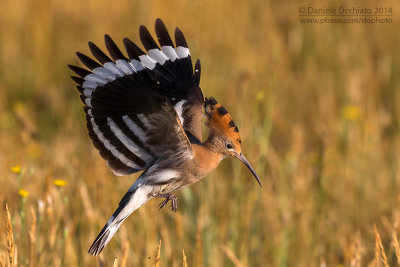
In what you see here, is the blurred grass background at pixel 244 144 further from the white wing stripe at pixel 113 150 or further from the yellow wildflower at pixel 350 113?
the white wing stripe at pixel 113 150

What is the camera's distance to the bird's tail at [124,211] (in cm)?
229

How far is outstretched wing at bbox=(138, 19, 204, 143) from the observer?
2.57 m

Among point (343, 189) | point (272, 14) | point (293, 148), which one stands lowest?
point (343, 189)

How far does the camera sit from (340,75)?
541cm

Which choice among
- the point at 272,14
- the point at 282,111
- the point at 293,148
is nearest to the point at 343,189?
the point at 293,148

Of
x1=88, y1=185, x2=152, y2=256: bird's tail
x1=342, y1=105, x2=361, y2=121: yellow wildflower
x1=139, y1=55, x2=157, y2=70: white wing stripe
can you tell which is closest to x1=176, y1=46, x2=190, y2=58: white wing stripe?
x1=139, y1=55, x2=157, y2=70: white wing stripe

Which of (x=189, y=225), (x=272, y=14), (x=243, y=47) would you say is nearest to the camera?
(x=189, y=225)

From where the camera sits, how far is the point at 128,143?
2.37 m

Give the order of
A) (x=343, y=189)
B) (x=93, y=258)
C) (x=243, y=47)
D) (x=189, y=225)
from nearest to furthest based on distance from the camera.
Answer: (x=93, y=258) < (x=189, y=225) < (x=343, y=189) < (x=243, y=47)

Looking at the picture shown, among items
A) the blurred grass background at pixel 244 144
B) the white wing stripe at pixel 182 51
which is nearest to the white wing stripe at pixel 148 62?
the white wing stripe at pixel 182 51

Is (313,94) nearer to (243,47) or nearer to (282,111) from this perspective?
(282,111)

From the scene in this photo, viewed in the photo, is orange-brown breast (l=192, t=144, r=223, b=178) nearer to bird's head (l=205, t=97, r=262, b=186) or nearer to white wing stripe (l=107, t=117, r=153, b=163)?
bird's head (l=205, t=97, r=262, b=186)

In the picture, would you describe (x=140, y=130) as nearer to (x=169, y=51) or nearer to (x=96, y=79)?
(x=96, y=79)

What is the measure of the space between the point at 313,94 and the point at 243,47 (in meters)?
0.80
